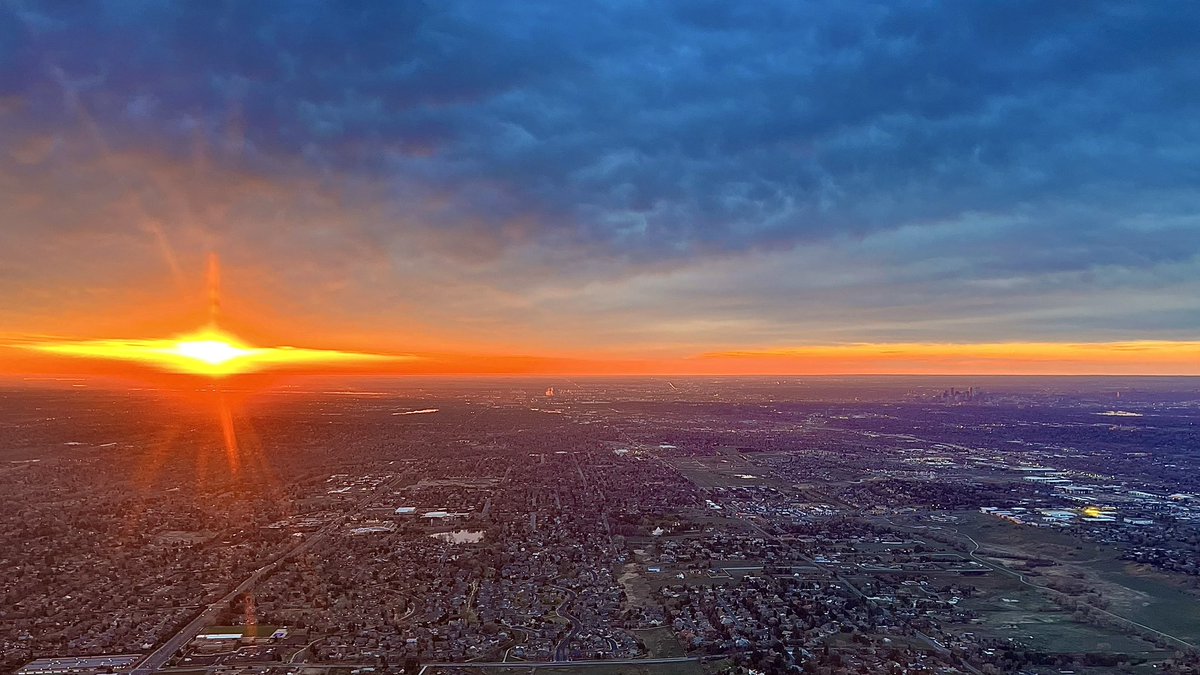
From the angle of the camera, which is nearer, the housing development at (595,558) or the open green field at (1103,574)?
the housing development at (595,558)

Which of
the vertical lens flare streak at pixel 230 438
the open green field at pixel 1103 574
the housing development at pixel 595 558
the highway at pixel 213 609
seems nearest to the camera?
the highway at pixel 213 609

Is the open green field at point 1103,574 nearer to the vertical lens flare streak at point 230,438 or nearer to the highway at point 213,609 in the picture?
the highway at point 213,609

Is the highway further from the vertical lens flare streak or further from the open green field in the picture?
the open green field

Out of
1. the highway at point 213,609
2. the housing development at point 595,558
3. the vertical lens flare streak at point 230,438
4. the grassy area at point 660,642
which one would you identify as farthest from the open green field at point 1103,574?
the vertical lens flare streak at point 230,438

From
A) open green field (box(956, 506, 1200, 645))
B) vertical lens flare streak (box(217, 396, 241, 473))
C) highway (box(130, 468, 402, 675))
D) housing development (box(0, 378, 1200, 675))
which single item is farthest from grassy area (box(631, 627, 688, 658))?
vertical lens flare streak (box(217, 396, 241, 473))

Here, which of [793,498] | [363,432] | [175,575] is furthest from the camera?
[363,432]

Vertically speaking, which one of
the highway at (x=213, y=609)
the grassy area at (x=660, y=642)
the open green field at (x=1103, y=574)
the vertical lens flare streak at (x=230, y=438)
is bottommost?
the vertical lens flare streak at (x=230, y=438)

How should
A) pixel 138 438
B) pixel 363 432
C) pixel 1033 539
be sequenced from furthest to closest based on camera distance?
pixel 363 432 → pixel 138 438 → pixel 1033 539

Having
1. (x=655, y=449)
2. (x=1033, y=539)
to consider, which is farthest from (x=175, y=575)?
(x=655, y=449)

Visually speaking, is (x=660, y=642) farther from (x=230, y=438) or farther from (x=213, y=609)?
(x=230, y=438)

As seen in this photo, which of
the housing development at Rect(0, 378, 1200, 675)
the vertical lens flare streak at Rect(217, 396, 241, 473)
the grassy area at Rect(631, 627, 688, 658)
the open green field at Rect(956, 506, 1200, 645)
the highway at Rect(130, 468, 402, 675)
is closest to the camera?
the highway at Rect(130, 468, 402, 675)

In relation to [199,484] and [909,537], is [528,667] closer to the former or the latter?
[909,537]
